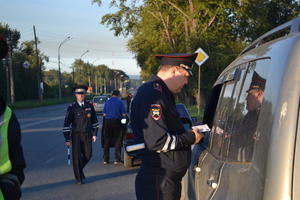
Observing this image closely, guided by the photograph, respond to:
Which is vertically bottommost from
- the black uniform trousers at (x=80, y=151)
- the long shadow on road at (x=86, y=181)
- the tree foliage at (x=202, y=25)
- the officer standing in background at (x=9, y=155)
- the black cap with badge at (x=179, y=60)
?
the long shadow on road at (x=86, y=181)

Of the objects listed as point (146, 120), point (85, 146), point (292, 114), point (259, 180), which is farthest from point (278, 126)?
point (85, 146)

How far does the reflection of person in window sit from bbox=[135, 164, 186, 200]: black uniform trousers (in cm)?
99

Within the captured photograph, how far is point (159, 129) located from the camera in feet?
10.0

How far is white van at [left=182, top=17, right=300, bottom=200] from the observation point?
175 cm

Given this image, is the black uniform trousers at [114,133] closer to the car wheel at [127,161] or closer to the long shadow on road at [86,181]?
the car wheel at [127,161]

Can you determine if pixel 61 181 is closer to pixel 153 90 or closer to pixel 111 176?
pixel 111 176

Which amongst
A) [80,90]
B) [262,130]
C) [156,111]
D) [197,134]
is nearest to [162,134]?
[156,111]

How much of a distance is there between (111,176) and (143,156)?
18.1 ft

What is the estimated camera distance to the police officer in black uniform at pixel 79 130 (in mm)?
8023

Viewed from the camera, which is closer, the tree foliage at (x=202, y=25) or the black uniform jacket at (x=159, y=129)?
the black uniform jacket at (x=159, y=129)

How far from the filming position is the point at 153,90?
10.4ft

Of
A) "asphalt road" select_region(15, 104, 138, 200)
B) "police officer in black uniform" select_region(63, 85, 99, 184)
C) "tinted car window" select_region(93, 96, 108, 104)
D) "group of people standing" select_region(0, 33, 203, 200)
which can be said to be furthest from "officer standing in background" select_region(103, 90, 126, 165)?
"tinted car window" select_region(93, 96, 108, 104)

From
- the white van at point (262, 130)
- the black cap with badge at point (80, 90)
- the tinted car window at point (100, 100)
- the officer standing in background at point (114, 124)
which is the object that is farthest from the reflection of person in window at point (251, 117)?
the tinted car window at point (100, 100)

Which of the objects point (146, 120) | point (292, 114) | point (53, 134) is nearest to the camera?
point (292, 114)
